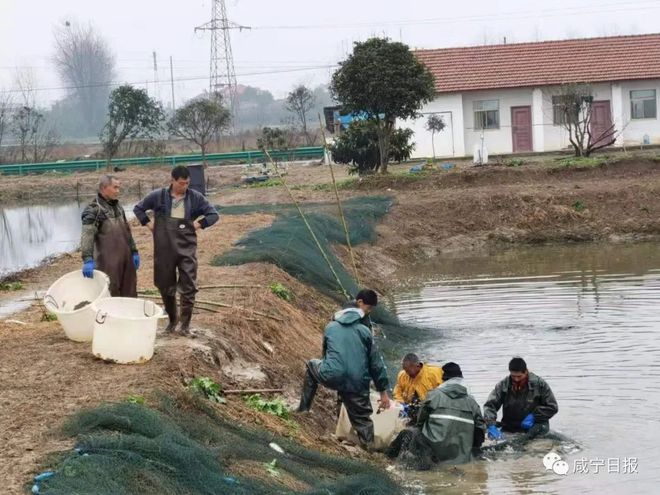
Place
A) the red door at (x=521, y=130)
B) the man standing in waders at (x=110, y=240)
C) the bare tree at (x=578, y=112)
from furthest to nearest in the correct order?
1. the red door at (x=521, y=130)
2. the bare tree at (x=578, y=112)
3. the man standing in waders at (x=110, y=240)

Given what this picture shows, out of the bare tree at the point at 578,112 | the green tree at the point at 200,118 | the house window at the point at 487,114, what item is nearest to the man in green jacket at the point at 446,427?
the bare tree at the point at 578,112

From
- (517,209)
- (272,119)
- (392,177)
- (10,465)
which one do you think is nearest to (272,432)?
(10,465)

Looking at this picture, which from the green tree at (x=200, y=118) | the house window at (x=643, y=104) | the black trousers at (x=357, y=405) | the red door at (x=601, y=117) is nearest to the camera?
the black trousers at (x=357, y=405)

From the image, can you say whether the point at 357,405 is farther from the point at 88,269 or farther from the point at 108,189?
the point at 108,189

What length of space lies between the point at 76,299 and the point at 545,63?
33.4 m

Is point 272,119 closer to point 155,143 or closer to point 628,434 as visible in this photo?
point 155,143

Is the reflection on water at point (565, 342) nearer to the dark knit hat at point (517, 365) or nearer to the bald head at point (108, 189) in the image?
the dark knit hat at point (517, 365)

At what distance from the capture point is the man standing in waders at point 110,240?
418 inches

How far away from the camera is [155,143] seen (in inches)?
2251

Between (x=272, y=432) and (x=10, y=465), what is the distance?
281cm

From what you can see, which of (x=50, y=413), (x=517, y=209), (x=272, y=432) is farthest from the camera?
(x=517, y=209)

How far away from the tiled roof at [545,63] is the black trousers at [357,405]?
3159cm

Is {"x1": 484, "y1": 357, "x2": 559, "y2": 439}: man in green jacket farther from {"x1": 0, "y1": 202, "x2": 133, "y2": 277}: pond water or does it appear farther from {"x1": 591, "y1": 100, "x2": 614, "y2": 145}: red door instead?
{"x1": 591, "y1": 100, "x2": 614, "y2": 145}: red door

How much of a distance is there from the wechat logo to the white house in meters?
30.6
